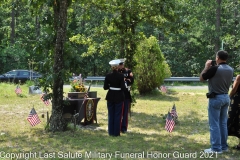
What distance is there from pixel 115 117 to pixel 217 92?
253cm

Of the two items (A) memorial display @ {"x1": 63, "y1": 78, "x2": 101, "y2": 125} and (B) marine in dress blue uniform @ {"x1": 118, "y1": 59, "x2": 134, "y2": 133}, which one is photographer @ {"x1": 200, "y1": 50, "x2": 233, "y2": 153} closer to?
(B) marine in dress blue uniform @ {"x1": 118, "y1": 59, "x2": 134, "y2": 133}

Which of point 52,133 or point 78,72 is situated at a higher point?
point 78,72

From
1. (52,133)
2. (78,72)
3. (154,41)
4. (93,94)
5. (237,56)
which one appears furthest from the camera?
(237,56)

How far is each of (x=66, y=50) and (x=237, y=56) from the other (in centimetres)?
2598

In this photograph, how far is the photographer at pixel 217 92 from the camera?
6.64 meters

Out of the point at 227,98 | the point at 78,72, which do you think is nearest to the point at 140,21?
the point at 78,72

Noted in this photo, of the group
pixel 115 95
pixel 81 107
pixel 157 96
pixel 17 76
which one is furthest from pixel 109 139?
pixel 17 76

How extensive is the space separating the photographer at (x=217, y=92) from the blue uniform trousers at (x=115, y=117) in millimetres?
2191

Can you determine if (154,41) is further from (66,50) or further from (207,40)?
(207,40)

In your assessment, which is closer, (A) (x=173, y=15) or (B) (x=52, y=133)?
(B) (x=52, y=133)

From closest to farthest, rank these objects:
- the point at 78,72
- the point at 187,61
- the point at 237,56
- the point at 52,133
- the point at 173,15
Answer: the point at 52,133
the point at 78,72
the point at 173,15
the point at 237,56
the point at 187,61

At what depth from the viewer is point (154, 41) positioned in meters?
18.4

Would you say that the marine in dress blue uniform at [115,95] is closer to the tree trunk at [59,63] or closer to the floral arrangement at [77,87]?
the tree trunk at [59,63]

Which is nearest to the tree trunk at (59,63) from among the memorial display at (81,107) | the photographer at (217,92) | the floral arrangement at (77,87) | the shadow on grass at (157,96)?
the memorial display at (81,107)
